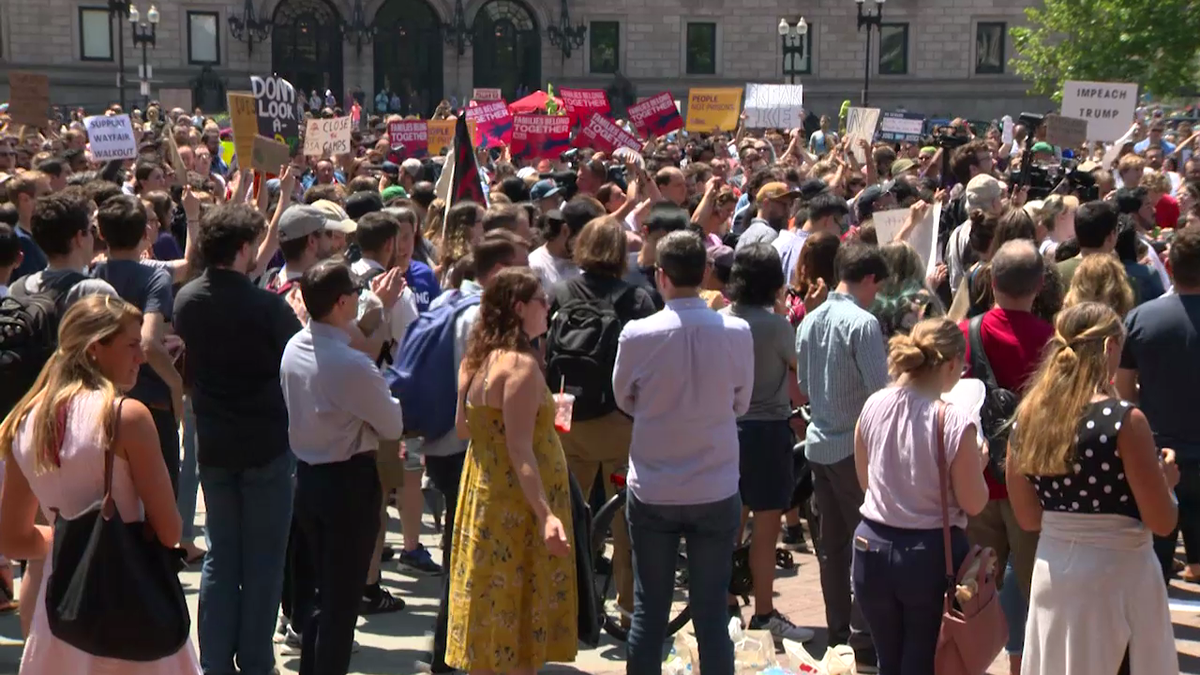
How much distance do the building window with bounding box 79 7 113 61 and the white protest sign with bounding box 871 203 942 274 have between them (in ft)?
148

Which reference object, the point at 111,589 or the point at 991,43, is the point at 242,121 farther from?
the point at 991,43

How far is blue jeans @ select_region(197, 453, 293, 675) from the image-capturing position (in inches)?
237

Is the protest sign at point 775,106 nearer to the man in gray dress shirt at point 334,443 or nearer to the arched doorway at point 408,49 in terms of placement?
the man in gray dress shirt at point 334,443

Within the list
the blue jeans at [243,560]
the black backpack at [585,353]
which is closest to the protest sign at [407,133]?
the black backpack at [585,353]

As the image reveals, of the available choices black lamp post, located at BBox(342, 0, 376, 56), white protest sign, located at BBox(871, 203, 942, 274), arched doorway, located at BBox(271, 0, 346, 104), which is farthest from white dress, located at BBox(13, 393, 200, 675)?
black lamp post, located at BBox(342, 0, 376, 56)

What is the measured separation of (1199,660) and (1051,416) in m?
2.58

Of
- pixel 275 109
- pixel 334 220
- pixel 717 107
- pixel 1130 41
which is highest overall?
pixel 1130 41

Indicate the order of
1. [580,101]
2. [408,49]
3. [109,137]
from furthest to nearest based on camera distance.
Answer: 1. [408,49]
2. [580,101]
3. [109,137]

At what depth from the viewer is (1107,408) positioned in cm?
481

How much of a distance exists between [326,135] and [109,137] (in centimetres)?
228

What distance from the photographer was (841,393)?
256 inches

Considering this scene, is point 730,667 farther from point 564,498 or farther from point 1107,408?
point 1107,408

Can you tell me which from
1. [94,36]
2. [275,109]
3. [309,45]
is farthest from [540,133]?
[94,36]

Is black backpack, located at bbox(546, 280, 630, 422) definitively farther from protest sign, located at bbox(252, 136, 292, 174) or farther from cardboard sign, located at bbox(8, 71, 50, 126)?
cardboard sign, located at bbox(8, 71, 50, 126)
